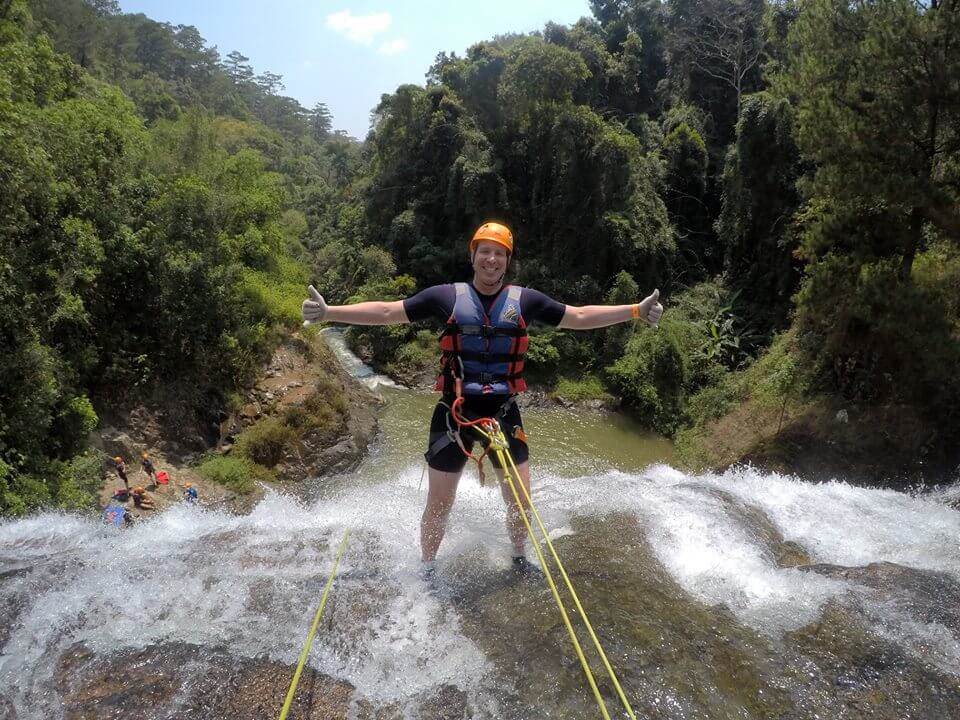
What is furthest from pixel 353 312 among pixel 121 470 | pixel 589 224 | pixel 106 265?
pixel 589 224

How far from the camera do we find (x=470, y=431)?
3.66m

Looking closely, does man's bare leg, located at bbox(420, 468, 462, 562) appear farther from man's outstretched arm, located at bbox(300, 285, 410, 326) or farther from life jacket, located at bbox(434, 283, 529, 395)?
man's outstretched arm, located at bbox(300, 285, 410, 326)

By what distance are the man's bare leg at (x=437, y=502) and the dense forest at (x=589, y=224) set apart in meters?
5.94

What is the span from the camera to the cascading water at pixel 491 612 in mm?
2611

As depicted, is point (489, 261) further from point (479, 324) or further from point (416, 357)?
point (416, 357)

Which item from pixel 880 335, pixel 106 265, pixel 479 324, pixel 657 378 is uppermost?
pixel 479 324

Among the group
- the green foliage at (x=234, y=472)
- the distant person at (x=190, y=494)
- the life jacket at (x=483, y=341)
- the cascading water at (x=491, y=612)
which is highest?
the life jacket at (x=483, y=341)

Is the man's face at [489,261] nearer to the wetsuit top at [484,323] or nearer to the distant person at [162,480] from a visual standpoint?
the wetsuit top at [484,323]

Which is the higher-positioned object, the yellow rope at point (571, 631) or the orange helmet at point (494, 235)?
the orange helmet at point (494, 235)

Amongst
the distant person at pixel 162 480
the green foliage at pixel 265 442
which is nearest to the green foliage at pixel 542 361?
the green foliage at pixel 265 442

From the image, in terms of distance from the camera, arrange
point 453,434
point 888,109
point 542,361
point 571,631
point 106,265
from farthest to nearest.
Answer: point 542,361 < point 106,265 < point 888,109 < point 453,434 < point 571,631

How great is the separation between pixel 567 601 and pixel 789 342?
1314 cm

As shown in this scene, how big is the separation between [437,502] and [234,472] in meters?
8.93

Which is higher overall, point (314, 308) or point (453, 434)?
point (314, 308)
